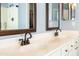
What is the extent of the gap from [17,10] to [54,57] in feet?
1.65

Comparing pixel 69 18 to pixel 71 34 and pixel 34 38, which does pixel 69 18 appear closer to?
pixel 71 34

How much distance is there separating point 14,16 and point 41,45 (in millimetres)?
367

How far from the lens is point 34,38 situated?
151cm

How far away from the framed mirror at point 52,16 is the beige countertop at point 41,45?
0.10 meters

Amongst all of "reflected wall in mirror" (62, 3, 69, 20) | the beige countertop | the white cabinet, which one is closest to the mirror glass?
the white cabinet

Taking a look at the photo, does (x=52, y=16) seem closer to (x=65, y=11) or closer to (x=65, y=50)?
(x=65, y=11)

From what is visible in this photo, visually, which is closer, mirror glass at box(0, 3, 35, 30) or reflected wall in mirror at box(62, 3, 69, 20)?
mirror glass at box(0, 3, 35, 30)

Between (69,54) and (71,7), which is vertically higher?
(71,7)

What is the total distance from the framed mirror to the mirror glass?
172 mm

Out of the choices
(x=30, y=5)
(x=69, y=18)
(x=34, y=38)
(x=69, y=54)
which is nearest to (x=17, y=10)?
(x=30, y=5)

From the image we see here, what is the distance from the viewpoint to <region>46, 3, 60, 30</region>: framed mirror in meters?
1.46

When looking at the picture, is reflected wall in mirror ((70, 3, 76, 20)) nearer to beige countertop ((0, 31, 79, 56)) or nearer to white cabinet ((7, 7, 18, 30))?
beige countertop ((0, 31, 79, 56))

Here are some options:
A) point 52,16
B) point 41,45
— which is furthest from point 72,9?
point 41,45

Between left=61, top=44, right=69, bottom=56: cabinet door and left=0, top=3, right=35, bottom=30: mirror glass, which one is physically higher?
left=0, top=3, right=35, bottom=30: mirror glass
